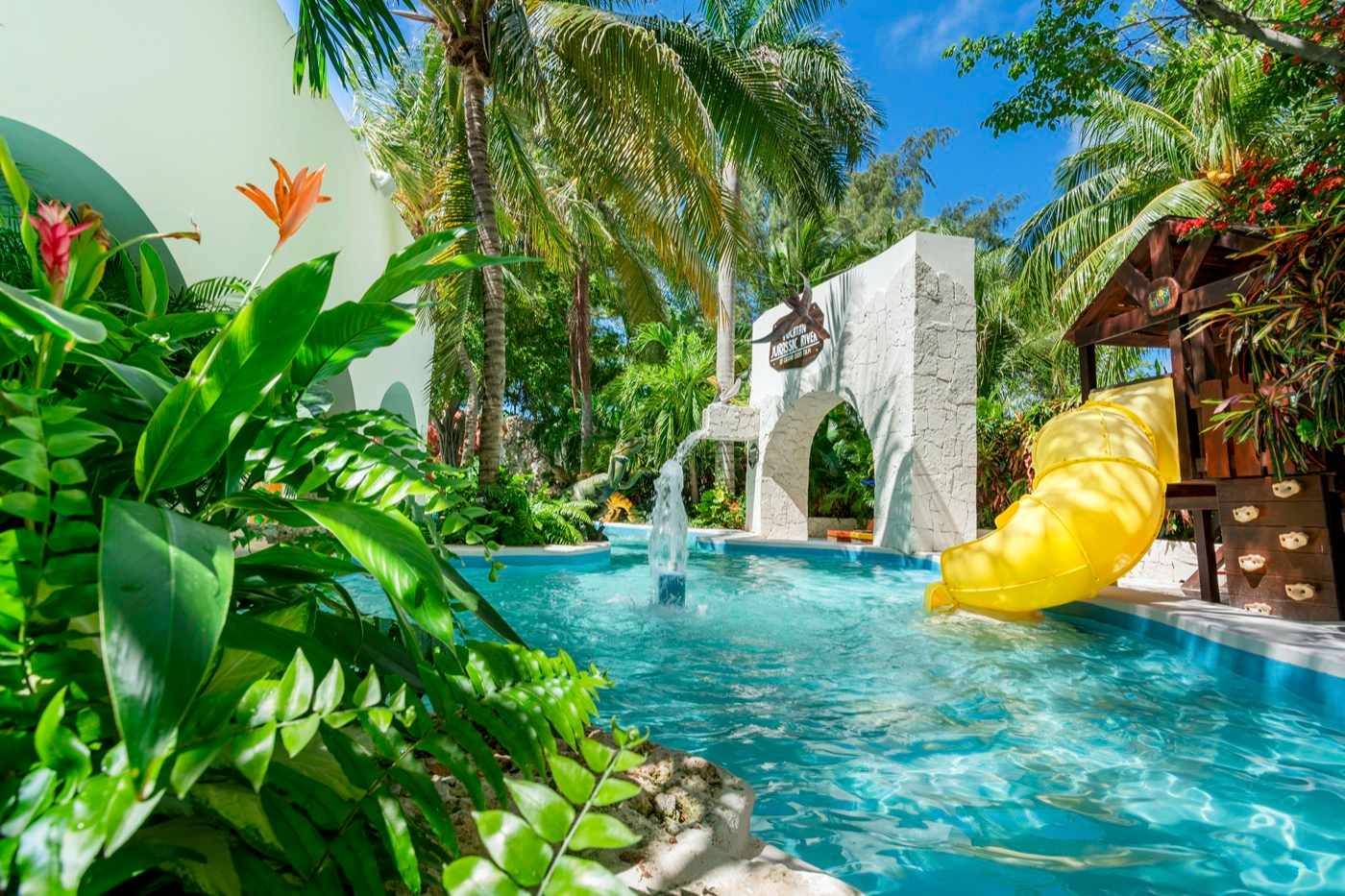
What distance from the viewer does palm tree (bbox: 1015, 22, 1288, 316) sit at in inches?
376

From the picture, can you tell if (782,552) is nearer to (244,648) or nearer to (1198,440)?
(1198,440)

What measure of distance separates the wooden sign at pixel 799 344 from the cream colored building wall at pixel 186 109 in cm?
642

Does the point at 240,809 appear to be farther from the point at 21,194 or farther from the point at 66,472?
the point at 21,194

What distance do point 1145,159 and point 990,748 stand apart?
14578mm

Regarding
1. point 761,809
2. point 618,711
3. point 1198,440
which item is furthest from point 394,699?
point 1198,440

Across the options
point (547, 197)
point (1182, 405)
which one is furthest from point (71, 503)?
point (547, 197)

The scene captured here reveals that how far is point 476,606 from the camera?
1.02 metres

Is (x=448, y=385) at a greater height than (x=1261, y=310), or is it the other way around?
(x=448, y=385)

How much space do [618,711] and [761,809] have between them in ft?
3.57

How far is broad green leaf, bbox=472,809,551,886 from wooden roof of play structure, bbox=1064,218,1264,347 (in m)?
5.72

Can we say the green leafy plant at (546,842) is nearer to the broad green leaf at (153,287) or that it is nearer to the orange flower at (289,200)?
the orange flower at (289,200)

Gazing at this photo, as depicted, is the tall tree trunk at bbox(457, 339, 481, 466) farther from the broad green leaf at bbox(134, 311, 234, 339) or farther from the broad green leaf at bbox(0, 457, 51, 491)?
the broad green leaf at bbox(0, 457, 51, 491)

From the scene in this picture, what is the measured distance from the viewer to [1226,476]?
15.9 ft

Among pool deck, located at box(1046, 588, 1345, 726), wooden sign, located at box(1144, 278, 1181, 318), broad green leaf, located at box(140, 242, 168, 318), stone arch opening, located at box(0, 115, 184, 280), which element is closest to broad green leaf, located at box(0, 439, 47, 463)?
broad green leaf, located at box(140, 242, 168, 318)
